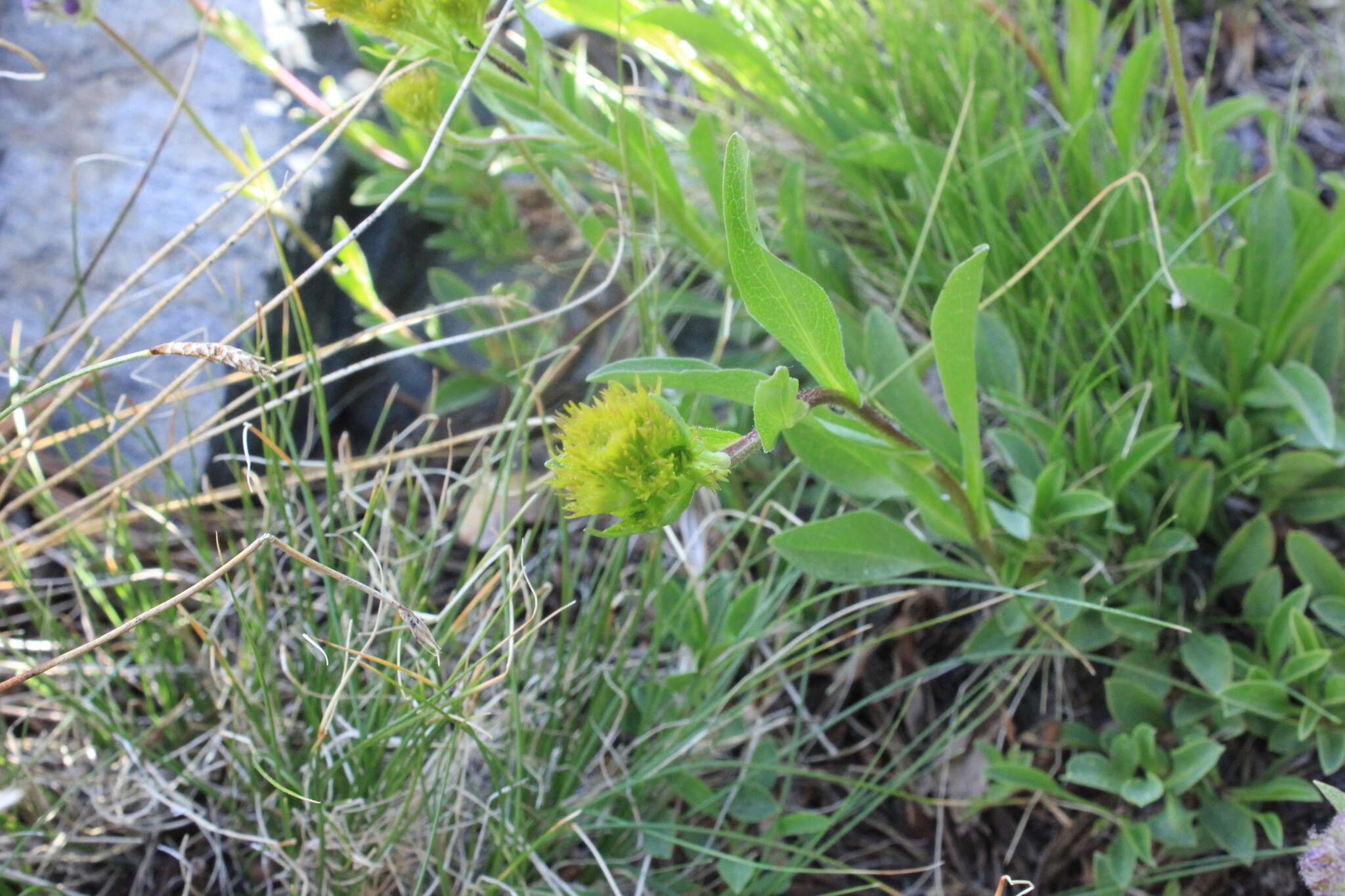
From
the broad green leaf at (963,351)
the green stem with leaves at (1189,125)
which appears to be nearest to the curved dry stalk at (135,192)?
the broad green leaf at (963,351)

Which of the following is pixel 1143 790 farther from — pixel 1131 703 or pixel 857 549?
pixel 857 549

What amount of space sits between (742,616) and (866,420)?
438 mm

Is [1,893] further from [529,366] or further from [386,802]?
[529,366]

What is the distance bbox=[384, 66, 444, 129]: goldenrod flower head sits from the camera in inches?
53.8

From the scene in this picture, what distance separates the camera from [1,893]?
122 cm

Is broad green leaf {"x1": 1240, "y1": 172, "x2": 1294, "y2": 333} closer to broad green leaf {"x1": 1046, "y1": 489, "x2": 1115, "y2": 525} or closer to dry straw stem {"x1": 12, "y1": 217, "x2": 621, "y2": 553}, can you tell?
broad green leaf {"x1": 1046, "y1": 489, "x2": 1115, "y2": 525}

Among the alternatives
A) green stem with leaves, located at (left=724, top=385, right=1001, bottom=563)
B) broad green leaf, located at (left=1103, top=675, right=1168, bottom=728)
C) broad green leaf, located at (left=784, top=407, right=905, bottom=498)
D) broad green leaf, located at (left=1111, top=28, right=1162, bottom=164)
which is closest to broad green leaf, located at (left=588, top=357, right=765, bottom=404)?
green stem with leaves, located at (left=724, top=385, right=1001, bottom=563)

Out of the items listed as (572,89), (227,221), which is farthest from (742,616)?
(227,221)

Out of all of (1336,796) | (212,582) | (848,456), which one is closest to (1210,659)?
(1336,796)

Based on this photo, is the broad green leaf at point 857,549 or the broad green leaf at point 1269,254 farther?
the broad green leaf at point 1269,254

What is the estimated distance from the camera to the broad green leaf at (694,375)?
0.94 metres

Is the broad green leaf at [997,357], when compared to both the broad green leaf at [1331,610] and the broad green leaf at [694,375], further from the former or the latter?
the broad green leaf at [694,375]

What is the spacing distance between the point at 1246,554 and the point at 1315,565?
0.09 meters

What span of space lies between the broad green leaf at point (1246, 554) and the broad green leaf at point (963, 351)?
435mm
